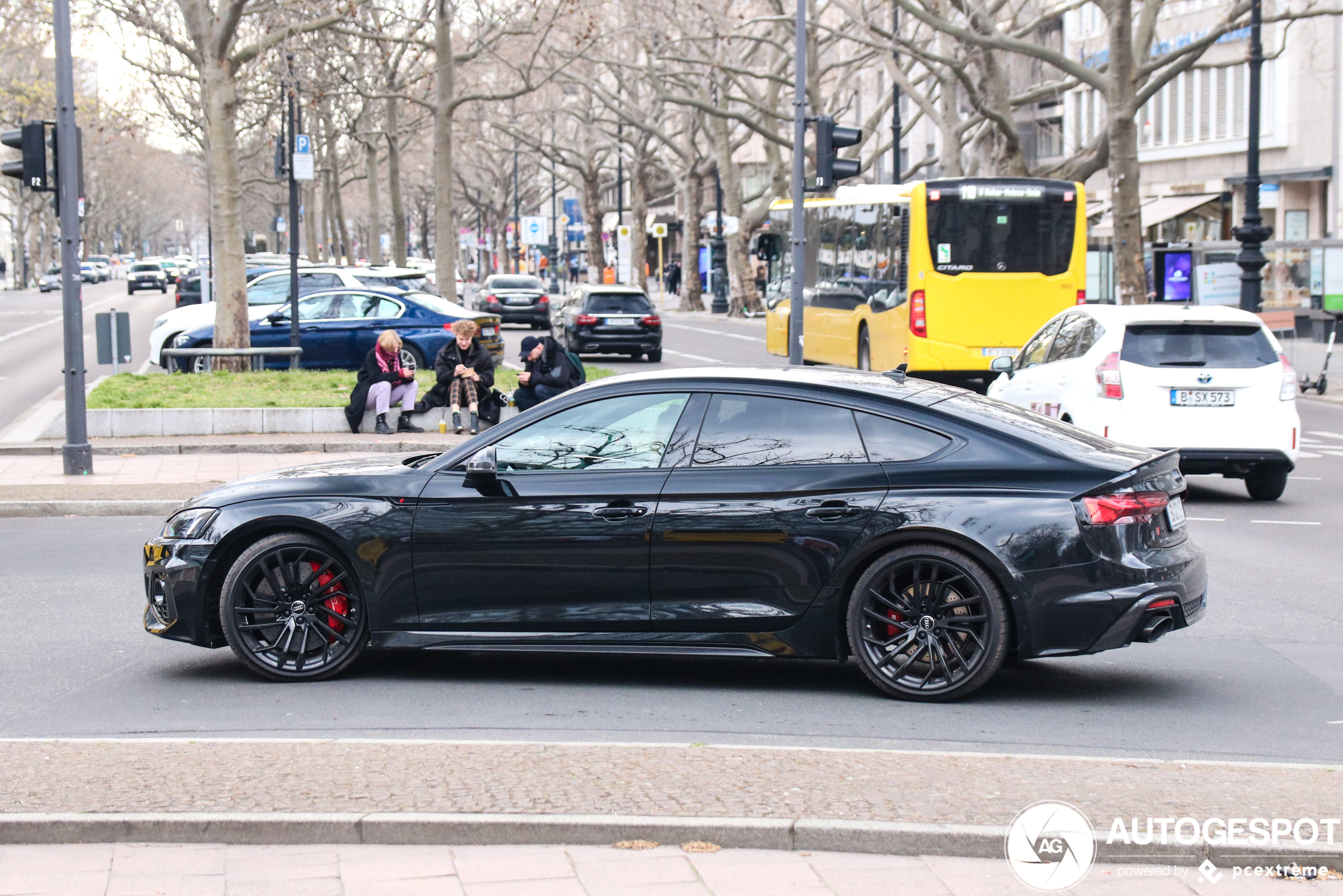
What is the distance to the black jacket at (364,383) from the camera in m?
17.1

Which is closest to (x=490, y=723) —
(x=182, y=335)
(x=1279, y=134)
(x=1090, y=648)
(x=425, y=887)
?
(x=425, y=887)

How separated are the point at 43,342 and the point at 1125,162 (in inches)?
956

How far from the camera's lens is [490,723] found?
6246 mm

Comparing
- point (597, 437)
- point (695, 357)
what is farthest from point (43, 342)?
point (597, 437)

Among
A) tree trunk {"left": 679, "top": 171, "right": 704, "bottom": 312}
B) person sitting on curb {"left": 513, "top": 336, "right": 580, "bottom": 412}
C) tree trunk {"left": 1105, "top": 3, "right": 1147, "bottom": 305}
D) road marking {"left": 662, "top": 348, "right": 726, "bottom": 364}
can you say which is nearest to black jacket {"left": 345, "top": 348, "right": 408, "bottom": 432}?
person sitting on curb {"left": 513, "top": 336, "right": 580, "bottom": 412}

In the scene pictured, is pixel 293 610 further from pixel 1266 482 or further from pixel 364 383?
pixel 364 383

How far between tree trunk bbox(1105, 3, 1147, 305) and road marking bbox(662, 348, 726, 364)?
7712 millimetres

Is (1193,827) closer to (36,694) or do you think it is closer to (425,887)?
(425,887)

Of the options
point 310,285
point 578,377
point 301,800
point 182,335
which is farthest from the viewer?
point 310,285

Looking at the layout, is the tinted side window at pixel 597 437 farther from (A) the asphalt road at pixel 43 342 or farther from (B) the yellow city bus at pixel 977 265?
(B) the yellow city bus at pixel 977 265

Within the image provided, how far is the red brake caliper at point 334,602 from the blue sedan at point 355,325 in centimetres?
1717

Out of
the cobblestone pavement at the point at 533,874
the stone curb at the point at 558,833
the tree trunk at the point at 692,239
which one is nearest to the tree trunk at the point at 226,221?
the stone curb at the point at 558,833

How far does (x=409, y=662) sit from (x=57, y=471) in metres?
9.02

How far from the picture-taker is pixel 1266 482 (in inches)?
522
